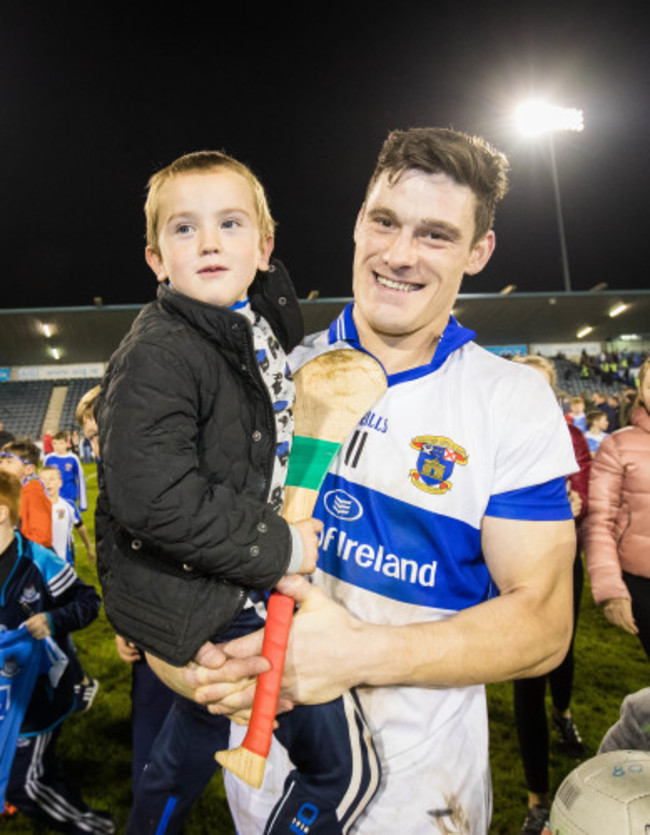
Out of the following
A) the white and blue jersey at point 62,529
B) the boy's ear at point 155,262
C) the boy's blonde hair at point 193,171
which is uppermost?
the boy's blonde hair at point 193,171

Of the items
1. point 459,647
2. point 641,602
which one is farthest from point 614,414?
point 459,647

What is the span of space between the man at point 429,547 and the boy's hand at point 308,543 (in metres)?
0.04

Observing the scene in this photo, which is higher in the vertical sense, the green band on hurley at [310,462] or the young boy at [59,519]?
the green band on hurley at [310,462]

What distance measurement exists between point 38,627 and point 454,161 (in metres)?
2.61

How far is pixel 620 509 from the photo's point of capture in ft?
10.7

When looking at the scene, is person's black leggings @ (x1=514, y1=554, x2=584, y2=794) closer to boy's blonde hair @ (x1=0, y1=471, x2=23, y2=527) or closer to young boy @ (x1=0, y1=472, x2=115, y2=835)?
young boy @ (x1=0, y1=472, x2=115, y2=835)

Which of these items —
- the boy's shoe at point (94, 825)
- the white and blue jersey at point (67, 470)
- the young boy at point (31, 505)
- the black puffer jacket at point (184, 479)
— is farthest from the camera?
the white and blue jersey at point (67, 470)

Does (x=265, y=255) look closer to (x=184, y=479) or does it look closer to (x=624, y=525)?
(x=184, y=479)

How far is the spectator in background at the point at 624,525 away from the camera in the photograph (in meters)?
3.01

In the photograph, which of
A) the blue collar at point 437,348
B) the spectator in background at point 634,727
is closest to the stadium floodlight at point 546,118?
the blue collar at point 437,348

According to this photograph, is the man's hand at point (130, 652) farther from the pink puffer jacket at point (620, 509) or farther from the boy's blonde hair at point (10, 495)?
the pink puffer jacket at point (620, 509)

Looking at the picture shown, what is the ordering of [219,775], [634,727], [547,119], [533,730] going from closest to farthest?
[634,727] → [533,730] → [219,775] → [547,119]

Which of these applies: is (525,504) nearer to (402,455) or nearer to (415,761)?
(402,455)

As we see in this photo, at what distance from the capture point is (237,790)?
1573mm
